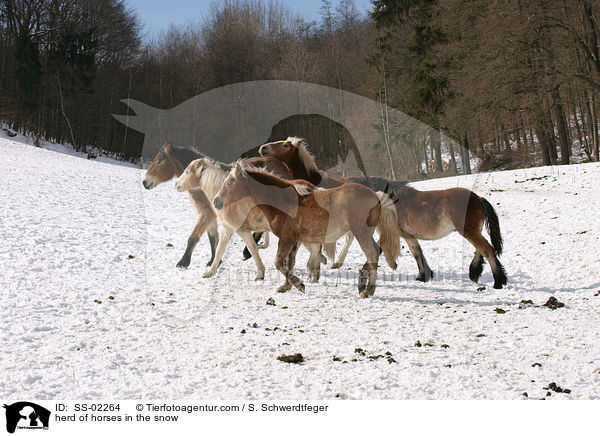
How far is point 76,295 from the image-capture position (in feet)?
19.9

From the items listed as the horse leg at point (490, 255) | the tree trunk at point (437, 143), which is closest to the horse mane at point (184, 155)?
the horse leg at point (490, 255)

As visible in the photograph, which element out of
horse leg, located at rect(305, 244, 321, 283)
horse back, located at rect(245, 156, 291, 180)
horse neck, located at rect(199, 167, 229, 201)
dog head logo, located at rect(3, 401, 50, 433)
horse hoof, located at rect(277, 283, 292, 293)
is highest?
horse back, located at rect(245, 156, 291, 180)

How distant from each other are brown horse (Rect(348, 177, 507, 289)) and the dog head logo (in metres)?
5.10

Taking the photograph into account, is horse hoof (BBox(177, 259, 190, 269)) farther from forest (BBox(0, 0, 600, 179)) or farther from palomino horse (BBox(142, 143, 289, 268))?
forest (BBox(0, 0, 600, 179))

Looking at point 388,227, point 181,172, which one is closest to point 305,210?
point 388,227

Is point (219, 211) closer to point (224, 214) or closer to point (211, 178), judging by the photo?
point (224, 214)

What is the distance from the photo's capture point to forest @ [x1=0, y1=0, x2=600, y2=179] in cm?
2011

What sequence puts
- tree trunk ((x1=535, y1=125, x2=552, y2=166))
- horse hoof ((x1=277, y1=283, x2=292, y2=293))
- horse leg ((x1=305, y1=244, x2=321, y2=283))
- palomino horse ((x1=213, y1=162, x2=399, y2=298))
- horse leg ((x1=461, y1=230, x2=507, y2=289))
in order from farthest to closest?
tree trunk ((x1=535, y1=125, x2=552, y2=166)) → horse leg ((x1=305, y1=244, x2=321, y2=283)) → horse hoof ((x1=277, y1=283, x2=292, y2=293)) → horse leg ((x1=461, y1=230, x2=507, y2=289)) → palomino horse ((x1=213, y1=162, x2=399, y2=298))

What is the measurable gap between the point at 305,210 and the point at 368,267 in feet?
3.71

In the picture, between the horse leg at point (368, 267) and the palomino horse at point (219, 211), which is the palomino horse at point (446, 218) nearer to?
the horse leg at point (368, 267)

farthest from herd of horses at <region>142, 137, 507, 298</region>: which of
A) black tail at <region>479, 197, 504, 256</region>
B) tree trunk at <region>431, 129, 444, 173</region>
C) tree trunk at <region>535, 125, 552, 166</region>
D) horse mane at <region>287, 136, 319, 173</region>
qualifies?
tree trunk at <region>431, 129, 444, 173</region>

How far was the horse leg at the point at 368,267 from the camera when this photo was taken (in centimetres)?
639

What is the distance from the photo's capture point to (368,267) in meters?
6.57

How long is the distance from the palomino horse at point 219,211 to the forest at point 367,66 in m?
16.3
